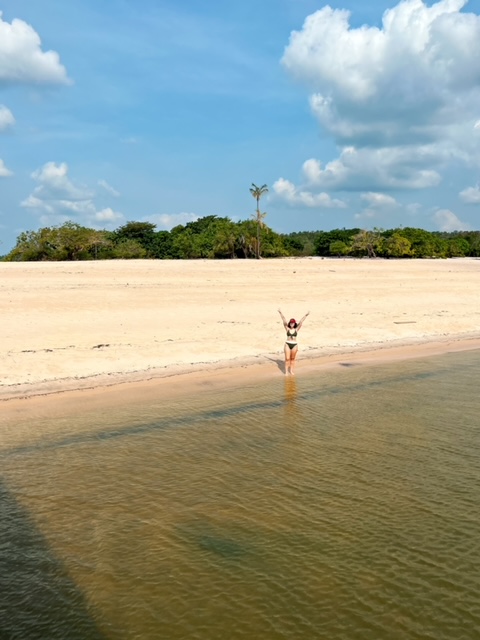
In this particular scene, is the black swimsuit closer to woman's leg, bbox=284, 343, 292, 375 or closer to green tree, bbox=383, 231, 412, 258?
woman's leg, bbox=284, 343, 292, 375

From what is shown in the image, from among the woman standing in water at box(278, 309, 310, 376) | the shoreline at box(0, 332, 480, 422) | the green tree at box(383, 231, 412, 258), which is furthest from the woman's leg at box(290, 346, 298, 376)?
the green tree at box(383, 231, 412, 258)

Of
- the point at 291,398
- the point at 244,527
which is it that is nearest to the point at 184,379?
the point at 291,398

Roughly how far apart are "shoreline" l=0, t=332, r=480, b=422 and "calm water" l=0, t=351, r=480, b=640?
144cm

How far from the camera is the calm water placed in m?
5.41

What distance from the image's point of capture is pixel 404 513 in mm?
7445

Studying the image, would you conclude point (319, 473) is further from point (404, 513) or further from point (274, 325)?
point (274, 325)

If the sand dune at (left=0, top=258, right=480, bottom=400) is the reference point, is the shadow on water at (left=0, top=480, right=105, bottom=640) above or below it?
below

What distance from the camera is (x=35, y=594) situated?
5.84 metres

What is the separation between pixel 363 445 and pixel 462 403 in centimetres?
415

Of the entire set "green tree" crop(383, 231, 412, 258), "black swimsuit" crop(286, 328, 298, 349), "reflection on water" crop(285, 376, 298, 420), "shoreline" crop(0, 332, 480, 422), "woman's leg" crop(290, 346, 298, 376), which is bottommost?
"reflection on water" crop(285, 376, 298, 420)

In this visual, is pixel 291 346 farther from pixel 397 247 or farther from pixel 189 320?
pixel 397 247

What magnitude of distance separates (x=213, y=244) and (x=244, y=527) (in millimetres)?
81361

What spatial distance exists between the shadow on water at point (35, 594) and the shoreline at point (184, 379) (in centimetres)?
559

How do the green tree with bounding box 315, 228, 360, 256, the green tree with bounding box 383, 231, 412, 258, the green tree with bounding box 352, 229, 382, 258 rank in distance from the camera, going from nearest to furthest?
1. the green tree with bounding box 383, 231, 412, 258
2. the green tree with bounding box 352, 229, 382, 258
3. the green tree with bounding box 315, 228, 360, 256
